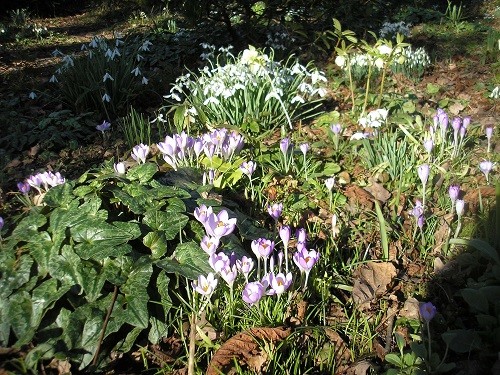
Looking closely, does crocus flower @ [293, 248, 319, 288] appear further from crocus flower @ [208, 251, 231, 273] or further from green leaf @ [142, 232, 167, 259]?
green leaf @ [142, 232, 167, 259]

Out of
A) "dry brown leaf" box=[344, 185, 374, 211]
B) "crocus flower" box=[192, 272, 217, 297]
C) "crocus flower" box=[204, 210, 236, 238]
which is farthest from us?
"dry brown leaf" box=[344, 185, 374, 211]

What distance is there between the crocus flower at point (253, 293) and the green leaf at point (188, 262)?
0.81 feet

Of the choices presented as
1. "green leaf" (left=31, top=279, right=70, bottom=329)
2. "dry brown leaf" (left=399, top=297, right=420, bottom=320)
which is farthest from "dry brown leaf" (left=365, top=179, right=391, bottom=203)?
"green leaf" (left=31, top=279, right=70, bottom=329)

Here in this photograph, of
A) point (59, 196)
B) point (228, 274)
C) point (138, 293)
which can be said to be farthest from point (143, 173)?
point (228, 274)

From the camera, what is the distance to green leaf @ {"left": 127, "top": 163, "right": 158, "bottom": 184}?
8.19 ft

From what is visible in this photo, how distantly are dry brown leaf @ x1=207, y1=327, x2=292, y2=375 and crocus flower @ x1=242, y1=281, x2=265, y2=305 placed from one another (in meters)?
0.15

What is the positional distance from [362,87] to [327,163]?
1.84 m

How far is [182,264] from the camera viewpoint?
6.98ft

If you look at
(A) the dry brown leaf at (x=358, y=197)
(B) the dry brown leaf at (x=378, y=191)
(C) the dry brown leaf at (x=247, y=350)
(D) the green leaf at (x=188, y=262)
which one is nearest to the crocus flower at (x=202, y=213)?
(D) the green leaf at (x=188, y=262)

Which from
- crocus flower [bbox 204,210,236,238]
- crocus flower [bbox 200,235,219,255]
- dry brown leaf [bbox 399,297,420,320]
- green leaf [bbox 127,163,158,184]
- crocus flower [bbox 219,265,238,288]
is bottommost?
dry brown leaf [bbox 399,297,420,320]

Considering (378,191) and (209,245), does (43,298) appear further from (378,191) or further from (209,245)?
(378,191)

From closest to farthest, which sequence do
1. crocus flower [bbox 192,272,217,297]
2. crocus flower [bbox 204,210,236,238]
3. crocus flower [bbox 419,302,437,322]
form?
1. crocus flower [bbox 419,302,437,322]
2. crocus flower [bbox 192,272,217,297]
3. crocus flower [bbox 204,210,236,238]

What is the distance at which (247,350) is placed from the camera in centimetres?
195

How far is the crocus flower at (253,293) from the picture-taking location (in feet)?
6.25
